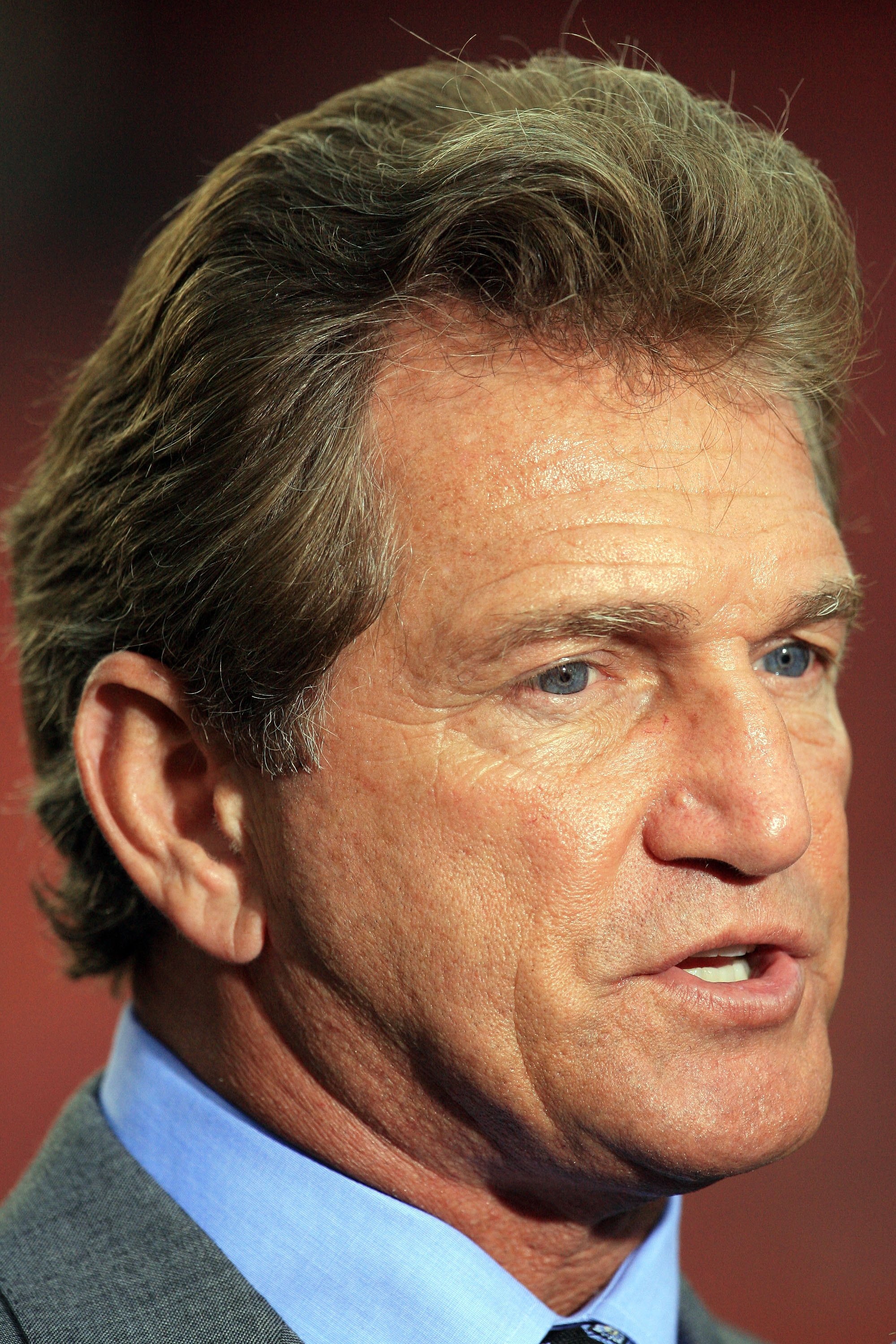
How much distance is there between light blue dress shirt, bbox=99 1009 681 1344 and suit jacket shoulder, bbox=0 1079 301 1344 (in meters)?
0.04

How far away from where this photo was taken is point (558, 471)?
→ 167 cm

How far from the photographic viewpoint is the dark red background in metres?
4.65

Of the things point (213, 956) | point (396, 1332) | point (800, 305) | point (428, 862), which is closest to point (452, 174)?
point (800, 305)

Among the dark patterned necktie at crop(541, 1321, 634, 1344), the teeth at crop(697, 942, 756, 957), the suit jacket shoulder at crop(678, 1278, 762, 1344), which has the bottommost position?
the suit jacket shoulder at crop(678, 1278, 762, 1344)

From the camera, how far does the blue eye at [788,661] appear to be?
1.92 metres

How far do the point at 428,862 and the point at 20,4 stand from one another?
18.3 feet

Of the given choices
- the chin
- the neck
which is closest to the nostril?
the chin

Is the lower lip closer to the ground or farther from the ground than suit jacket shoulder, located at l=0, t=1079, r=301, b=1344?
farther from the ground

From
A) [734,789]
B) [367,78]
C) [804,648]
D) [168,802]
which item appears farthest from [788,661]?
[367,78]

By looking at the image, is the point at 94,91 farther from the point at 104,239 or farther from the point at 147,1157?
the point at 147,1157

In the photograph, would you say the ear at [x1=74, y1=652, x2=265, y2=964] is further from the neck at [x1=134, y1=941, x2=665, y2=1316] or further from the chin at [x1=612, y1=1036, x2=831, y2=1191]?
the chin at [x1=612, y1=1036, x2=831, y2=1191]

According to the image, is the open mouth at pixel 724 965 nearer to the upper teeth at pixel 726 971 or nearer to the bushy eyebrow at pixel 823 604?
the upper teeth at pixel 726 971

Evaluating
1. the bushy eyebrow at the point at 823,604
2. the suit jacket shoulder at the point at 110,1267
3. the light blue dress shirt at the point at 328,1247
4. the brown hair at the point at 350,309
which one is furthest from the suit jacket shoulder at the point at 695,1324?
the bushy eyebrow at the point at 823,604

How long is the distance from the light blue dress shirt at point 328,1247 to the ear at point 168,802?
0.85ft
